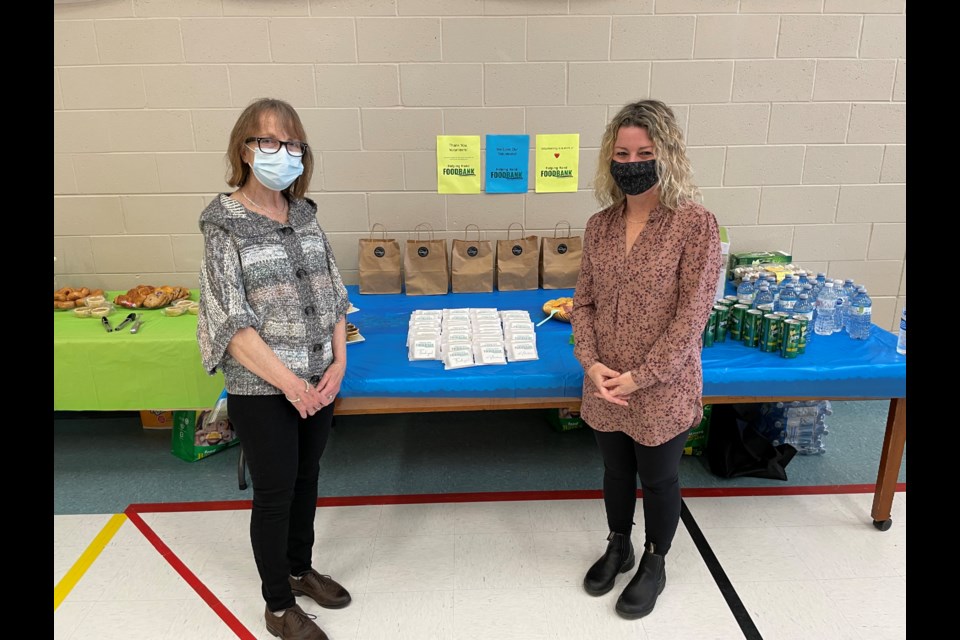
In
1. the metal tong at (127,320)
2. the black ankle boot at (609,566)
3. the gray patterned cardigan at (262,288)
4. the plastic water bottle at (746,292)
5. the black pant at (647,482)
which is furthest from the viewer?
the metal tong at (127,320)

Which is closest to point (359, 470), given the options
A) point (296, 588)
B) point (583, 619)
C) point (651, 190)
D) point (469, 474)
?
point (469, 474)

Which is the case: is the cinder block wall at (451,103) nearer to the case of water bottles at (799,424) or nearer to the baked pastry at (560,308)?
the baked pastry at (560,308)

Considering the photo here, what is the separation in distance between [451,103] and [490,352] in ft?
4.68

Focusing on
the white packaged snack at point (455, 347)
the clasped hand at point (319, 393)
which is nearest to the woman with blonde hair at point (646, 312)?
the white packaged snack at point (455, 347)

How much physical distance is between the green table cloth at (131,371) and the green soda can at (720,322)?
7.02ft

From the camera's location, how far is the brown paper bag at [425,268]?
10.3 feet

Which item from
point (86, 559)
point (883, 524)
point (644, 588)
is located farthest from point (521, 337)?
point (86, 559)

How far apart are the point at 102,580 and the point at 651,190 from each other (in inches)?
93.4

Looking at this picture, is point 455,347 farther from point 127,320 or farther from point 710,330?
point 127,320

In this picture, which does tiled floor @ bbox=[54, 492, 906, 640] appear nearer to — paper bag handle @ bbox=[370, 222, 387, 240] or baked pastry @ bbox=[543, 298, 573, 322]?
baked pastry @ bbox=[543, 298, 573, 322]

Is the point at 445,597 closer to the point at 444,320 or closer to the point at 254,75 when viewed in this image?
the point at 444,320

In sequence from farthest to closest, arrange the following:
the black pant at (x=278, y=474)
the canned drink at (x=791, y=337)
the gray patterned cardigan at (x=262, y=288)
Answer: the canned drink at (x=791, y=337) → the black pant at (x=278, y=474) → the gray patterned cardigan at (x=262, y=288)

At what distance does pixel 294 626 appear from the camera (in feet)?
6.43

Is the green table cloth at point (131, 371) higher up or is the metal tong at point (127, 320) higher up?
the metal tong at point (127, 320)
